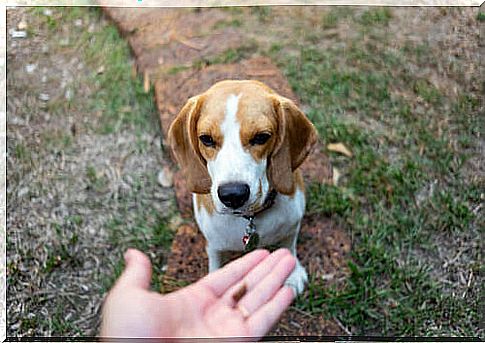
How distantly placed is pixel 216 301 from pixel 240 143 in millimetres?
339

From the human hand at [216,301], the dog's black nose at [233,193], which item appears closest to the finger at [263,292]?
the human hand at [216,301]

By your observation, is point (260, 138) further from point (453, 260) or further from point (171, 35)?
point (171, 35)

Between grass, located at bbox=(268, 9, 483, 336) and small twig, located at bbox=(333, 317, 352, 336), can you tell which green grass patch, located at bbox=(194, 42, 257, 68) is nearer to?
grass, located at bbox=(268, 9, 483, 336)

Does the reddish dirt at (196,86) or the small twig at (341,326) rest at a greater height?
the reddish dirt at (196,86)

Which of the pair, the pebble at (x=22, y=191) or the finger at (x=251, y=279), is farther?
the pebble at (x=22, y=191)

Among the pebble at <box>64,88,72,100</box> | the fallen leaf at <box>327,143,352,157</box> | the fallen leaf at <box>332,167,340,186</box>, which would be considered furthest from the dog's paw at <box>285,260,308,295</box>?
the pebble at <box>64,88,72,100</box>

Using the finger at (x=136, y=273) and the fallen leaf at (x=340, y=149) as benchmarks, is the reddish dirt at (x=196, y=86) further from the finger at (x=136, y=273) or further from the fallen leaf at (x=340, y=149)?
the finger at (x=136, y=273)

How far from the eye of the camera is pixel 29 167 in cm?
214

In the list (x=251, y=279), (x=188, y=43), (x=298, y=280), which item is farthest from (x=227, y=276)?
(x=188, y=43)

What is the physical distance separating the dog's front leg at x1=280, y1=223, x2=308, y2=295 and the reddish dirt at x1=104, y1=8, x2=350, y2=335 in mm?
38

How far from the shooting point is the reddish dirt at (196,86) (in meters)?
1.86

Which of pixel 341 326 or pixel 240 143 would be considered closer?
pixel 240 143

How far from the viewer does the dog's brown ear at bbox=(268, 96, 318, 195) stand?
4.83 ft

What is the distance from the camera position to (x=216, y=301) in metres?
1.32
